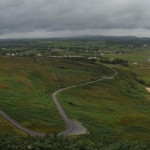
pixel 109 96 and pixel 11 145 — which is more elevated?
pixel 11 145

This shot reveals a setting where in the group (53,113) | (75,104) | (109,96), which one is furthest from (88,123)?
(109,96)

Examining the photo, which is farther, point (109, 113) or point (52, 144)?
point (109, 113)

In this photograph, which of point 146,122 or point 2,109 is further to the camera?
point 146,122

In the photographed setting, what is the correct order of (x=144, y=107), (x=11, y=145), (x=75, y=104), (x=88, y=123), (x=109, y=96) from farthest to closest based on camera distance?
(x=109, y=96) → (x=144, y=107) → (x=75, y=104) → (x=88, y=123) → (x=11, y=145)

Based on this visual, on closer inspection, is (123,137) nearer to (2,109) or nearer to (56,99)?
(2,109)

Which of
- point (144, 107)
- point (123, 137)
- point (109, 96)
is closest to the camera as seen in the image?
point (123, 137)

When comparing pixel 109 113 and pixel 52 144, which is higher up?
pixel 52 144

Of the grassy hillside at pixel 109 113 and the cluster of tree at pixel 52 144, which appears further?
the grassy hillside at pixel 109 113

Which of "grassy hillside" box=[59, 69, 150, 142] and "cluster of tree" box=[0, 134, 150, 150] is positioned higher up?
"cluster of tree" box=[0, 134, 150, 150]

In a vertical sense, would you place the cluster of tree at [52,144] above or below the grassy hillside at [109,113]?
above

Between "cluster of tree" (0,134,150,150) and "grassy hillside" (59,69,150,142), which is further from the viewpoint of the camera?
"grassy hillside" (59,69,150,142)
